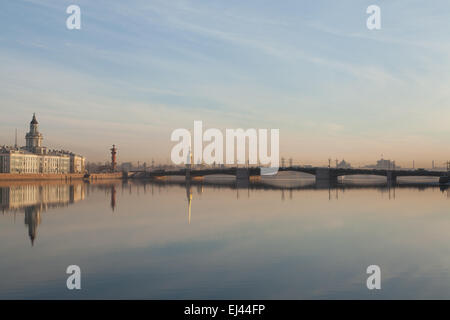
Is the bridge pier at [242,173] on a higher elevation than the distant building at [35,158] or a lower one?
lower

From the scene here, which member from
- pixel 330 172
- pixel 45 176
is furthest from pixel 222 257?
pixel 45 176

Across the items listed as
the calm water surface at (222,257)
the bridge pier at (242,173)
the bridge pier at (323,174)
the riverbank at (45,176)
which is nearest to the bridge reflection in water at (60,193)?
the calm water surface at (222,257)

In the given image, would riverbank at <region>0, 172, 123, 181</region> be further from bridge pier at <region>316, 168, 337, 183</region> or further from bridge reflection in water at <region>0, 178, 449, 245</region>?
bridge pier at <region>316, 168, 337, 183</region>

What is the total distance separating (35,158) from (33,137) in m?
11.7

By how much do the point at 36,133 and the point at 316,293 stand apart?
134 m

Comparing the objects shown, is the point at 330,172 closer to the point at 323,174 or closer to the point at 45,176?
the point at 323,174

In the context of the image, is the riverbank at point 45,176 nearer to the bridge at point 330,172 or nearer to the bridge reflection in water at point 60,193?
the bridge reflection in water at point 60,193

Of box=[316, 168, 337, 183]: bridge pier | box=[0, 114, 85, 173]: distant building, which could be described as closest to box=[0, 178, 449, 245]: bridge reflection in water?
box=[316, 168, 337, 183]: bridge pier

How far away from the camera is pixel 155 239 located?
1730cm

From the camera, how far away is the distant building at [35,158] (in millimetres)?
107188

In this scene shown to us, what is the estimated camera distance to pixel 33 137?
126m

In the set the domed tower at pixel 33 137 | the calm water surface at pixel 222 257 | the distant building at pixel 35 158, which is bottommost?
the calm water surface at pixel 222 257
